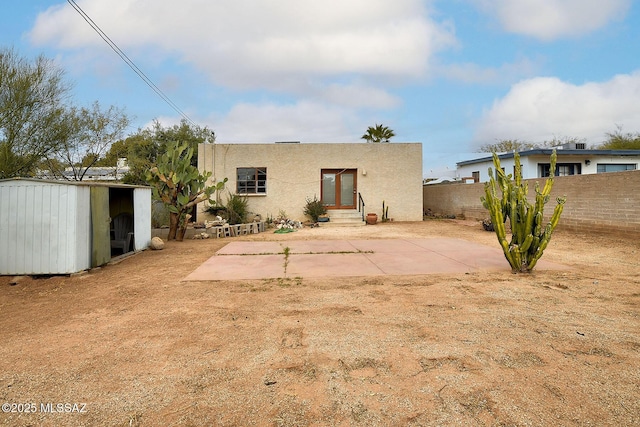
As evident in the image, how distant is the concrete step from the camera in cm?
1518

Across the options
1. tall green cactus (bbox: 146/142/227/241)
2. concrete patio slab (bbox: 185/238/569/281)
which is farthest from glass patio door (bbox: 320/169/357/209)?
concrete patio slab (bbox: 185/238/569/281)

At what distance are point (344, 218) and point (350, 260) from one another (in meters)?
8.97

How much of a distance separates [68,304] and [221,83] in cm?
1481

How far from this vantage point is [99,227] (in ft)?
21.1

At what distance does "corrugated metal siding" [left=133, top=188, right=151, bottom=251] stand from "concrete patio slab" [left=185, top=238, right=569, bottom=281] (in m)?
1.97

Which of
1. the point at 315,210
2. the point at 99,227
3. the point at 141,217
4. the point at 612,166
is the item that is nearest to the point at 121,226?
the point at 141,217

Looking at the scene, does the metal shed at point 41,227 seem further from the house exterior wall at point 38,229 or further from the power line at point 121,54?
the power line at point 121,54

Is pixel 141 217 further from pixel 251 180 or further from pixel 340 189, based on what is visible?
pixel 340 189

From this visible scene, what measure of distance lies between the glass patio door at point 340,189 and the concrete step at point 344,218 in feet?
1.18

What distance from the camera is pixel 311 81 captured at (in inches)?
773

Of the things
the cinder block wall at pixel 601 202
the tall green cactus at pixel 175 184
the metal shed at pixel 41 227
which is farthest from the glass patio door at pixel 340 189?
the metal shed at pixel 41 227

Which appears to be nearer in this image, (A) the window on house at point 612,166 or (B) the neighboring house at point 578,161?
(B) the neighboring house at point 578,161

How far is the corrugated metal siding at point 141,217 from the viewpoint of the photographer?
8.45 m

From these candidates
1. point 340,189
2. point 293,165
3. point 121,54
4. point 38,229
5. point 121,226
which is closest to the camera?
point 38,229
